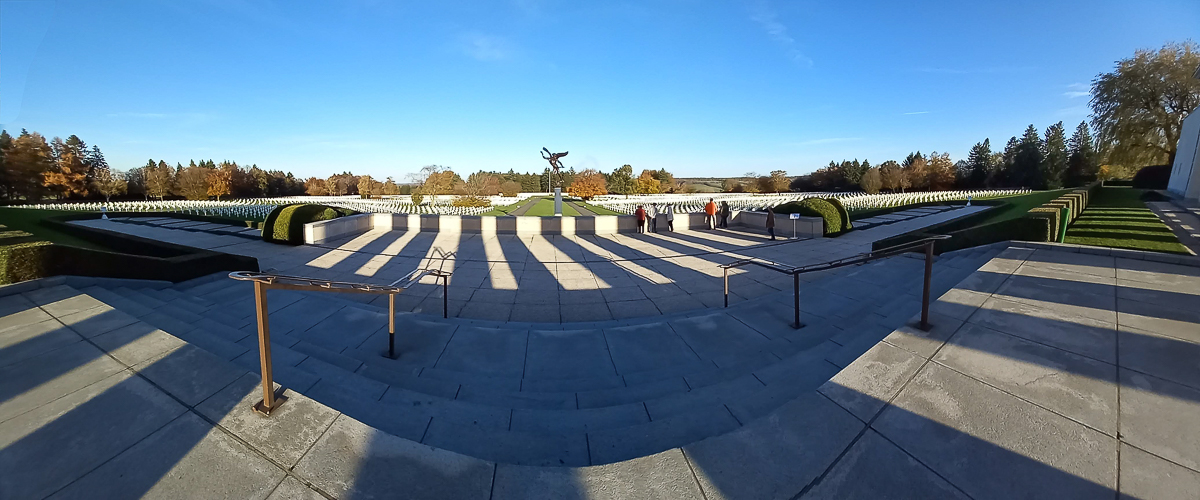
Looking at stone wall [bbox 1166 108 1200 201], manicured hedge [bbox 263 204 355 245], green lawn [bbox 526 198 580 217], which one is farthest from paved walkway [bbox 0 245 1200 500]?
stone wall [bbox 1166 108 1200 201]

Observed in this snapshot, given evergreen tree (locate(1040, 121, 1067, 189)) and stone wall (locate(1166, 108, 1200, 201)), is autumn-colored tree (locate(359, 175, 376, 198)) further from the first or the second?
evergreen tree (locate(1040, 121, 1067, 189))

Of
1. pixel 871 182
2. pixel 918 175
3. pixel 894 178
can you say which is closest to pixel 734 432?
pixel 871 182

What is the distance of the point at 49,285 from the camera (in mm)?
5562

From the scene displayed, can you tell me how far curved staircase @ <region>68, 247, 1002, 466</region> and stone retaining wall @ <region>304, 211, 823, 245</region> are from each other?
8.58 metres

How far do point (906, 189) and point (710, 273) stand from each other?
2464 inches

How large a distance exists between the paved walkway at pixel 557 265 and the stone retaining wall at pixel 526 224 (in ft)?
2.59

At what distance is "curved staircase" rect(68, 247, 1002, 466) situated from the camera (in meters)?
2.94

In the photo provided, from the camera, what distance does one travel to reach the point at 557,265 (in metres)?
10.6

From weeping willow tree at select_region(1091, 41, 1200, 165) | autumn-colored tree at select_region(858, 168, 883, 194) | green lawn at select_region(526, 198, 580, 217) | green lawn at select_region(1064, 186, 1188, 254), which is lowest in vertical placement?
green lawn at select_region(526, 198, 580, 217)

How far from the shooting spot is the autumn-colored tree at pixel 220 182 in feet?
161

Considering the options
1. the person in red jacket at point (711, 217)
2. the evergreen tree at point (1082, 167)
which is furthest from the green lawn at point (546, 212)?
the evergreen tree at point (1082, 167)

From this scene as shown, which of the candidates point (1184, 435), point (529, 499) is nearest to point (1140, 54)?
point (1184, 435)

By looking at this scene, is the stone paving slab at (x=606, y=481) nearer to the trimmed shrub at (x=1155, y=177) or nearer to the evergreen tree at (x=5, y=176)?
the trimmed shrub at (x=1155, y=177)

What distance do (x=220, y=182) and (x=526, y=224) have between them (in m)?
56.3
